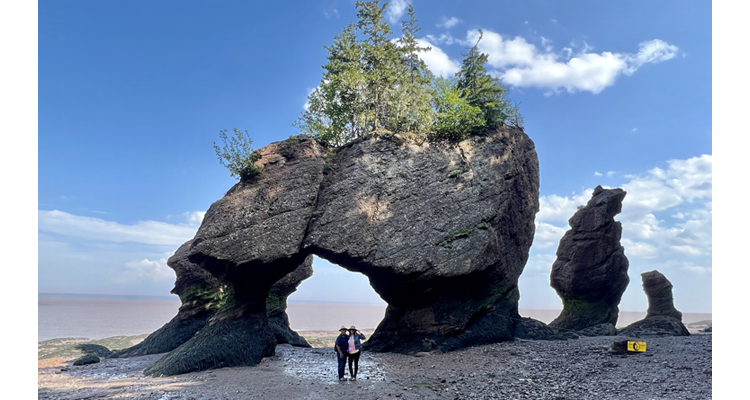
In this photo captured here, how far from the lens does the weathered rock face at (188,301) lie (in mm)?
24391

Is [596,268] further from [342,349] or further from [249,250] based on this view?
[249,250]

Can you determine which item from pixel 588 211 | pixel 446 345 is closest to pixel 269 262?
pixel 446 345

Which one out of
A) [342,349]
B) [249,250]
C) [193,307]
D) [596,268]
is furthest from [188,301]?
[596,268]

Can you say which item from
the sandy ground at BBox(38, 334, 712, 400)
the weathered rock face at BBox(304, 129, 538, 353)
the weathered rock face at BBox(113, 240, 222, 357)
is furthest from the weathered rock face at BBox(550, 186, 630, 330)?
the weathered rock face at BBox(113, 240, 222, 357)

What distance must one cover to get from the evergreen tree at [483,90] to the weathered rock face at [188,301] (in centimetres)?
1948

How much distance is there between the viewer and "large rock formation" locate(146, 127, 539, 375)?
1767 centimetres

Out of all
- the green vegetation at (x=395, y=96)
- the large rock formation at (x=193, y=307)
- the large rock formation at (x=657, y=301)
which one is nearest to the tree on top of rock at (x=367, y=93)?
the green vegetation at (x=395, y=96)

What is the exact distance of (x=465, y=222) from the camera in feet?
64.6

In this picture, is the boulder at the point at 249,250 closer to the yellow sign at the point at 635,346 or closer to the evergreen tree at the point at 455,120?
the evergreen tree at the point at 455,120

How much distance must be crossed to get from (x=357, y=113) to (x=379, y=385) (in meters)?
15.1

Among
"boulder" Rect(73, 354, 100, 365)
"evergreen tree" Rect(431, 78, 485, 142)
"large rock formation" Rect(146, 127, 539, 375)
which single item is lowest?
"boulder" Rect(73, 354, 100, 365)

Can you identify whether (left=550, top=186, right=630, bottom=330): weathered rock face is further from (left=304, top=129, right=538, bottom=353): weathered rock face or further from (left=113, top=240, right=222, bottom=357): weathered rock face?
(left=113, top=240, right=222, bottom=357): weathered rock face

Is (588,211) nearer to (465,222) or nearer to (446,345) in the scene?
(465,222)

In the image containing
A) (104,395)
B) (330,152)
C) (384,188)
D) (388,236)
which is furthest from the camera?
(330,152)
